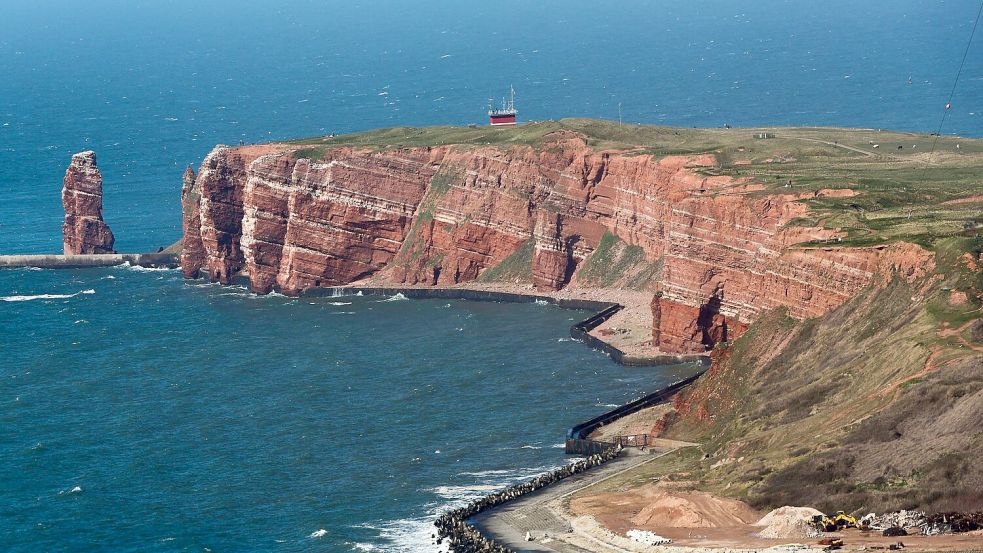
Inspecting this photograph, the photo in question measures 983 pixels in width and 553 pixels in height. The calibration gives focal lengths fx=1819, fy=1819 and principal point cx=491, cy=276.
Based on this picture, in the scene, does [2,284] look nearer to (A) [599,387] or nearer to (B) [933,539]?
(A) [599,387]

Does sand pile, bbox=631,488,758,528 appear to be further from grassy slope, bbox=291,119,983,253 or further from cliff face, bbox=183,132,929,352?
cliff face, bbox=183,132,929,352

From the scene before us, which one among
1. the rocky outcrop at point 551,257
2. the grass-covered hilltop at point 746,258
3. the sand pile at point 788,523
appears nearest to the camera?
the sand pile at point 788,523

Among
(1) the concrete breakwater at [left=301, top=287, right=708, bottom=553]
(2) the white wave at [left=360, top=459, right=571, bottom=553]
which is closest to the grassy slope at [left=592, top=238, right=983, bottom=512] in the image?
(1) the concrete breakwater at [left=301, top=287, right=708, bottom=553]

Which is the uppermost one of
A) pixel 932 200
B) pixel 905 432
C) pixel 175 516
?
pixel 932 200

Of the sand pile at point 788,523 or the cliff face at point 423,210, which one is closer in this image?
the sand pile at point 788,523

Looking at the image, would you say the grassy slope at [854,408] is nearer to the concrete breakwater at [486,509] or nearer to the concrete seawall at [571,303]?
the concrete breakwater at [486,509]

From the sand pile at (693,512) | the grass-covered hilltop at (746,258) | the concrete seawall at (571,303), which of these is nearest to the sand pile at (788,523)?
the grass-covered hilltop at (746,258)

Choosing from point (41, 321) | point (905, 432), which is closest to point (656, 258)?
point (41, 321)
